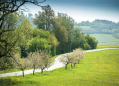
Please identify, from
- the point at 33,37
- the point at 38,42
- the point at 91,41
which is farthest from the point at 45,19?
the point at 91,41

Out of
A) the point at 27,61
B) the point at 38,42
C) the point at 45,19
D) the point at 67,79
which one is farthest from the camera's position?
the point at 45,19

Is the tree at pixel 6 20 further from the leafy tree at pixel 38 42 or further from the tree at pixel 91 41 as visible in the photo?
the tree at pixel 91 41

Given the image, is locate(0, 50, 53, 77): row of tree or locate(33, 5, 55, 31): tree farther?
locate(33, 5, 55, 31): tree

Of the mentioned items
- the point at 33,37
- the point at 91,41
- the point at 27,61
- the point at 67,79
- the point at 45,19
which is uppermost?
the point at 45,19

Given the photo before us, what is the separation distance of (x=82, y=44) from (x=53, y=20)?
1459 inches

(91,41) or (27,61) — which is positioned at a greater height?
(91,41)

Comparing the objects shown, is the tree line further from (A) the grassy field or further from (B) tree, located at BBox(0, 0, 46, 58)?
(A) the grassy field

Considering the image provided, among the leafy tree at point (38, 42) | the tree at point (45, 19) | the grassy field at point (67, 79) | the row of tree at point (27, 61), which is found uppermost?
the tree at point (45, 19)

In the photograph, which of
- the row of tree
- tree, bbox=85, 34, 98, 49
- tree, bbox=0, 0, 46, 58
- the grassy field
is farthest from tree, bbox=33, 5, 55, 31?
tree, bbox=0, 0, 46, 58

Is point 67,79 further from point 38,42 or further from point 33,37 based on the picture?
point 33,37

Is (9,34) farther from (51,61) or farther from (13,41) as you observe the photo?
(51,61)

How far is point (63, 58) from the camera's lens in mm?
34938

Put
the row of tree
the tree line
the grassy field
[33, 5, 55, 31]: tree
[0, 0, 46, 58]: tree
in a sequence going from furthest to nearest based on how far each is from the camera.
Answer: [33, 5, 55, 31]: tree → the row of tree → the grassy field → the tree line → [0, 0, 46, 58]: tree

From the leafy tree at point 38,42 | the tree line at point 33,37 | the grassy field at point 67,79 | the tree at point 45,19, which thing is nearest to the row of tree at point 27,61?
the tree line at point 33,37
